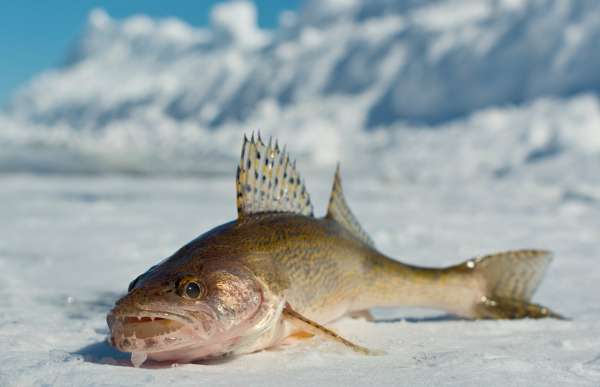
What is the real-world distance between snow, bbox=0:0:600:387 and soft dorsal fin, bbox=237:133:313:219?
0.72 meters

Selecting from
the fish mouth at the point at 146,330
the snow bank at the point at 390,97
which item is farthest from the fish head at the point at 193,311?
the snow bank at the point at 390,97

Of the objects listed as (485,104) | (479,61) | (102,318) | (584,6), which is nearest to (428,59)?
(479,61)

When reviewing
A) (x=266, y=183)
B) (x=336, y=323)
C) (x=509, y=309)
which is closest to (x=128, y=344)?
(x=266, y=183)

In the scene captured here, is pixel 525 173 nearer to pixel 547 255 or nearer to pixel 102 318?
pixel 547 255

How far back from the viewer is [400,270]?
106 inches

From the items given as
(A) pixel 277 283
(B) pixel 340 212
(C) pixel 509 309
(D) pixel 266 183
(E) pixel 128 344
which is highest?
(D) pixel 266 183

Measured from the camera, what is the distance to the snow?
6.43 feet

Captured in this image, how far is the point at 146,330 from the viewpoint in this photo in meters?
1.64

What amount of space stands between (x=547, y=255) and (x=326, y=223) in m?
1.38

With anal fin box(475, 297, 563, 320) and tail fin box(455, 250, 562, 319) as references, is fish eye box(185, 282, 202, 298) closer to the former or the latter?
tail fin box(455, 250, 562, 319)

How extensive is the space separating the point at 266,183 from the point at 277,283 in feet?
2.04

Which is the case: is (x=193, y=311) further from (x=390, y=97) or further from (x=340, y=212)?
(x=390, y=97)

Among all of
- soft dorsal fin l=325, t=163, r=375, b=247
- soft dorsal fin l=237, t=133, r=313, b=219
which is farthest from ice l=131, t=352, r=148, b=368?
soft dorsal fin l=325, t=163, r=375, b=247

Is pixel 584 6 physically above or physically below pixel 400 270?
above
